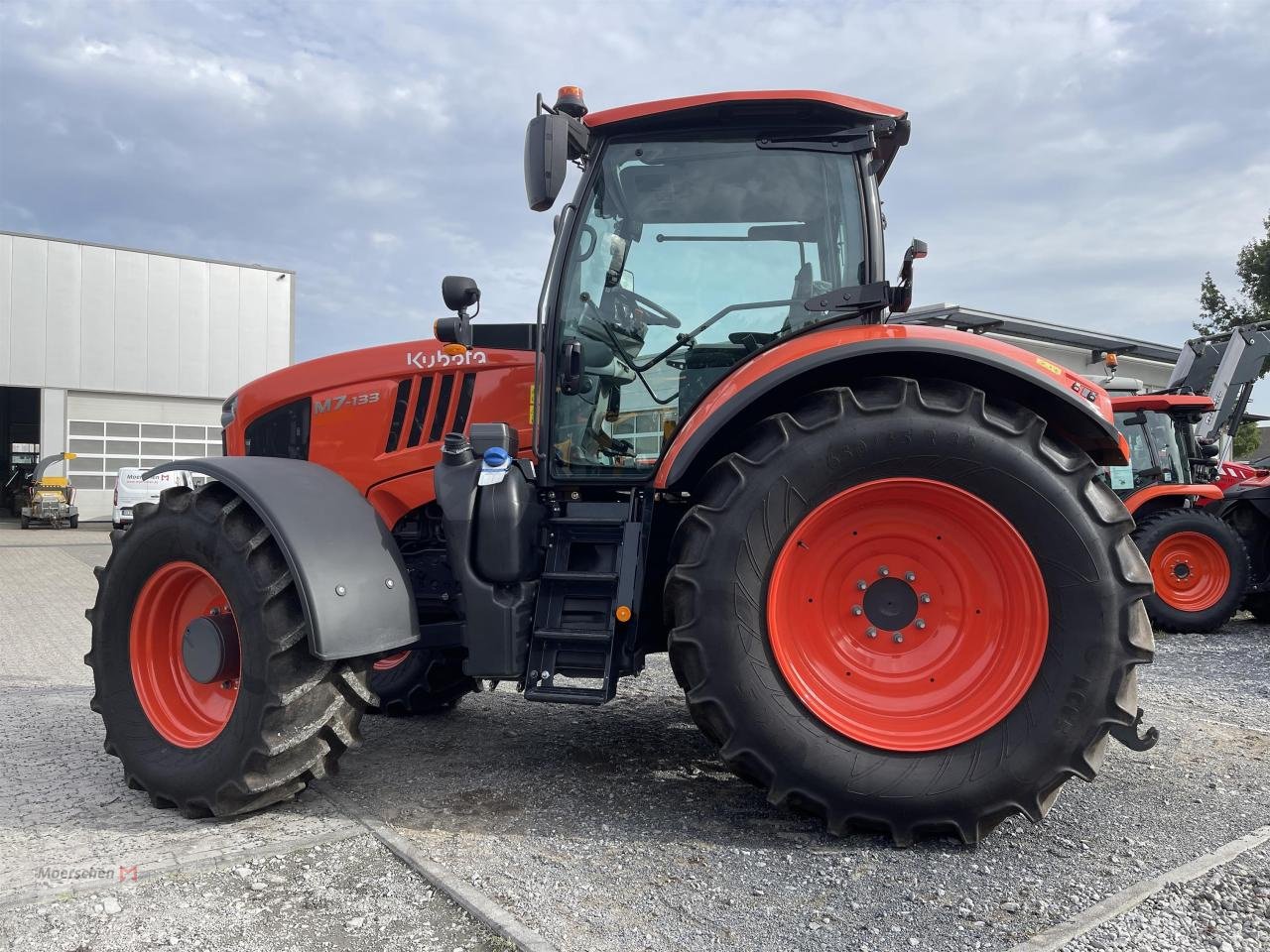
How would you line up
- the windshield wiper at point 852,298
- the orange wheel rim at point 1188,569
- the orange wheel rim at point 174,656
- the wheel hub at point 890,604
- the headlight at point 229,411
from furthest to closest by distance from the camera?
the orange wheel rim at point 1188,569 < the headlight at point 229,411 < the orange wheel rim at point 174,656 < the windshield wiper at point 852,298 < the wheel hub at point 890,604

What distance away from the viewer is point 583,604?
9.78 ft

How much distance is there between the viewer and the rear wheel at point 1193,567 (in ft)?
25.3

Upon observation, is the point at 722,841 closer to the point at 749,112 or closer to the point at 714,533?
the point at 714,533

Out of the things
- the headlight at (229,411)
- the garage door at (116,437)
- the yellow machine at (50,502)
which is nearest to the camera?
the headlight at (229,411)

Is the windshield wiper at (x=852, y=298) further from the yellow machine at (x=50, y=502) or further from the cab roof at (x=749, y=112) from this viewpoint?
the yellow machine at (x=50, y=502)

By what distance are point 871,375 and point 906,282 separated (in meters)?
0.42

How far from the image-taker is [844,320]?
3.08m

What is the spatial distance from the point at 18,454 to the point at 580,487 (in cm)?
3017

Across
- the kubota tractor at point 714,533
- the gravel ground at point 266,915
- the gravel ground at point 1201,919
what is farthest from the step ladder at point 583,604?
the gravel ground at point 1201,919

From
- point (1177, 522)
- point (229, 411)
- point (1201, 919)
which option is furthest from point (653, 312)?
point (1177, 522)

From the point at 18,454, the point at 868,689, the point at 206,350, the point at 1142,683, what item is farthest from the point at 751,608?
the point at 18,454

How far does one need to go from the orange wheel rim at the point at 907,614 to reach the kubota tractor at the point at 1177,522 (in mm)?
5810

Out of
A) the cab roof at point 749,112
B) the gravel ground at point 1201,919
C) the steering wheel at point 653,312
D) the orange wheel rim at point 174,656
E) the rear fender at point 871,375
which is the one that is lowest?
the gravel ground at point 1201,919

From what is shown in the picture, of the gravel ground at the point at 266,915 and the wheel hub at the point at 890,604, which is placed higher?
the wheel hub at the point at 890,604
